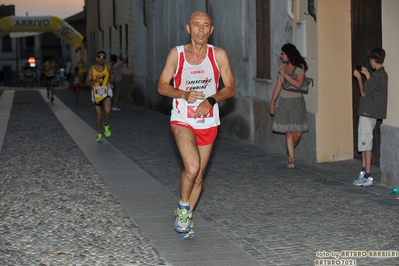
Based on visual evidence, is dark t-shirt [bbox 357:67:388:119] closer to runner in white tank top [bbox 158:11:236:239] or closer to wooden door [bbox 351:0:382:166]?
wooden door [bbox 351:0:382:166]

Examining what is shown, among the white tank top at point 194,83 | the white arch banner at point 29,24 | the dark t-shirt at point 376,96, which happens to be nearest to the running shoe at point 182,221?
the white tank top at point 194,83

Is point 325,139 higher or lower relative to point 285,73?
lower

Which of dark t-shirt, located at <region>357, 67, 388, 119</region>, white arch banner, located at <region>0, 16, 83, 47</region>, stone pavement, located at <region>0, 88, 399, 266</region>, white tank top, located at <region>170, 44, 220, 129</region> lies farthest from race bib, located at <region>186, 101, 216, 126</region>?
white arch banner, located at <region>0, 16, 83, 47</region>

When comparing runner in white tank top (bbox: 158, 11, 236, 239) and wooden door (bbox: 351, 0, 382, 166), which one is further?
wooden door (bbox: 351, 0, 382, 166)

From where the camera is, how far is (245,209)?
9.15m

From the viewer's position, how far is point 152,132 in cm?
1992

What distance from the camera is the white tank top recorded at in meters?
7.54

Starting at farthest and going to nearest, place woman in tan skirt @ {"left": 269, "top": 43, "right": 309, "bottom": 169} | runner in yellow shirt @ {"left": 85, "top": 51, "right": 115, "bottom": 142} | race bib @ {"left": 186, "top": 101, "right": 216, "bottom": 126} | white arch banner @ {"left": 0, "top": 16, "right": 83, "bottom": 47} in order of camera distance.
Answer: white arch banner @ {"left": 0, "top": 16, "right": 83, "bottom": 47} < runner in yellow shirt @ {"left": 85, "top": 51, "right": 115, "bottom": 142} < woman in tan skirt @ {"left": 269, "top": 43, "right": 309, "bottom": 169} < race bib @ {"left": 186, "top": 101, "right": 216, "bottom": 126}

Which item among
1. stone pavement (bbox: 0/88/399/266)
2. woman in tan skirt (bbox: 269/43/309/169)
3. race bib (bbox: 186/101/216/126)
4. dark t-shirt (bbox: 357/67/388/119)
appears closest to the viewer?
stone pavement (bbox: 0/88/399/266)

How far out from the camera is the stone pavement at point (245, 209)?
275 inches

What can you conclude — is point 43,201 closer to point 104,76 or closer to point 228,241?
point 228,241

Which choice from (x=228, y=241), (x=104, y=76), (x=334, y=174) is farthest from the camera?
(x=104, y=76)

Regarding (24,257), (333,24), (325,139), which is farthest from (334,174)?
(24,257)

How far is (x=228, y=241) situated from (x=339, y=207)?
78.6 inches
